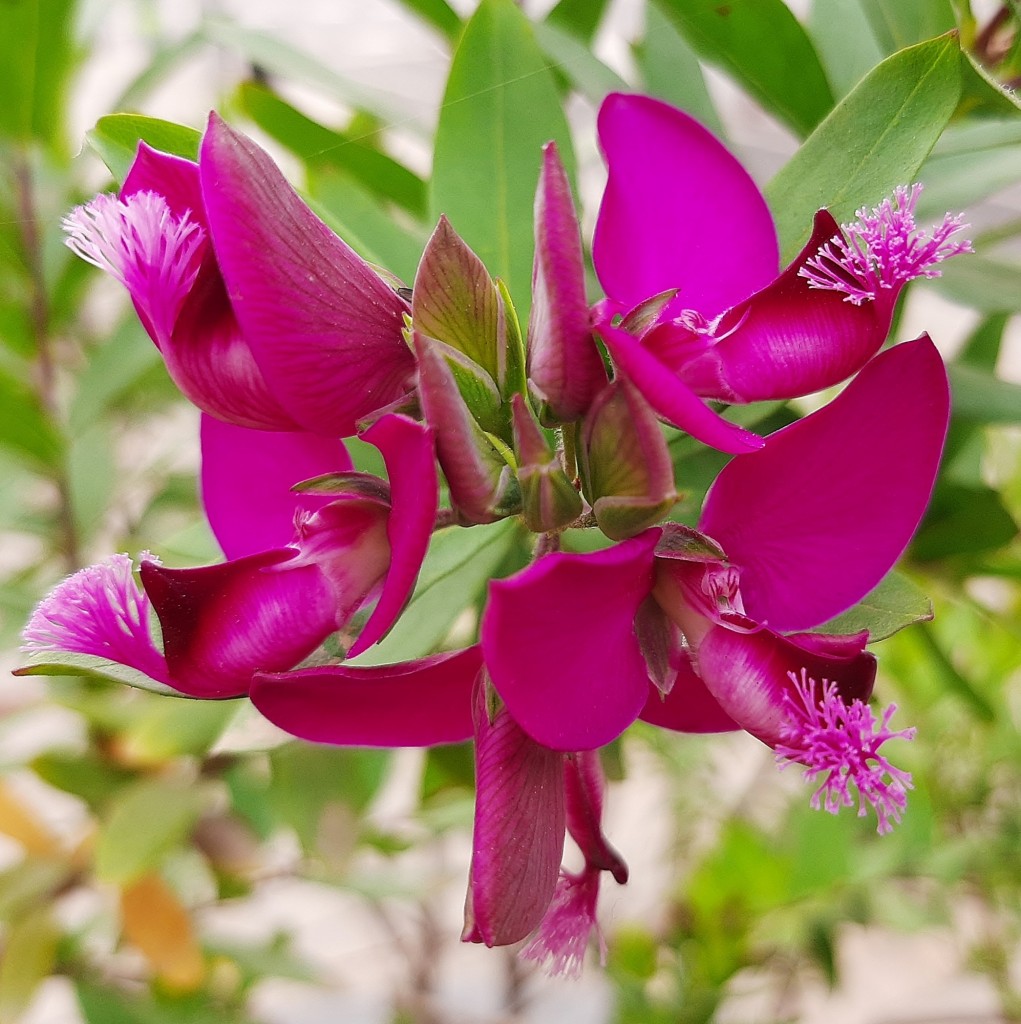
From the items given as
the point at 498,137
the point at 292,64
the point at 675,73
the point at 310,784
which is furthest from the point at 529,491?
the point at 310,784

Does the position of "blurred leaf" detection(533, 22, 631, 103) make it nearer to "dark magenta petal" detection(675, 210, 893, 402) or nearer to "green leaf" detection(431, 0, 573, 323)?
"green leaf" detection(431, 0, 573, 323)

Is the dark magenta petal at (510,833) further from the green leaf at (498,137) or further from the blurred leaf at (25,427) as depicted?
the blurred leaf at (25,427)

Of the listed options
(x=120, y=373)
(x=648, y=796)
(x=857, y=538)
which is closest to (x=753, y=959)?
(x=648, y=796)

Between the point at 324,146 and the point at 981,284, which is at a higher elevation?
the point at 324,146

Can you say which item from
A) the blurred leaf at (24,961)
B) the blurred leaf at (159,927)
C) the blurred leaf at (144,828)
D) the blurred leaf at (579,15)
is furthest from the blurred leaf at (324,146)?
the blurred leaf at (24,961)

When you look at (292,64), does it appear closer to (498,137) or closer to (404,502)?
(498,137)
